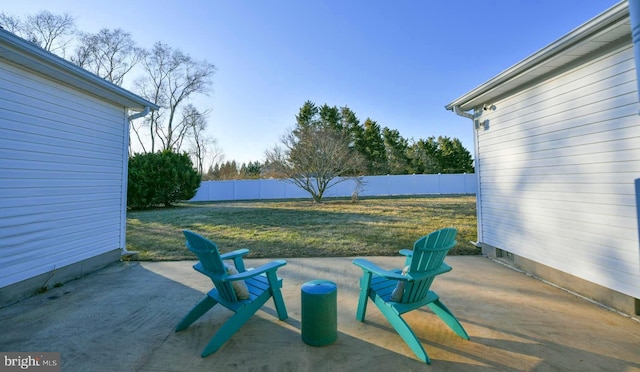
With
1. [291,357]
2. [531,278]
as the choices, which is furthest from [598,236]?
[291,357]

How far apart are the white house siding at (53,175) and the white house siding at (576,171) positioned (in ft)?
20.6

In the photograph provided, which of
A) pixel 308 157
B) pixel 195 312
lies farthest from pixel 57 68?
pixel 308 157

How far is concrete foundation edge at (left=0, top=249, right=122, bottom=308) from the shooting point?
9.31 feet

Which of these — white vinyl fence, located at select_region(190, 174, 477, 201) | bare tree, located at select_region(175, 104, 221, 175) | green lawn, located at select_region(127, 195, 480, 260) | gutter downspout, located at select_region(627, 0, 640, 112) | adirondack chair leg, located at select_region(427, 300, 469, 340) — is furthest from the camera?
bare tree, located at select_region(175, 104, 221, 175)

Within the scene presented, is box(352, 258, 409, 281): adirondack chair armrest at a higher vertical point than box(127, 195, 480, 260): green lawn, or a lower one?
higher

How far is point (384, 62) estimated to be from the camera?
28.3ft

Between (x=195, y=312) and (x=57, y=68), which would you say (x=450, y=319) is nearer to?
(x=195, y=312)

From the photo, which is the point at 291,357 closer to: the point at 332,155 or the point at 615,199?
the point at 615,199

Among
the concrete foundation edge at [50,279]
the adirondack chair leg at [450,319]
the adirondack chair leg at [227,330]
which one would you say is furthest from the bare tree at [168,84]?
the adirondack chair leg at [450,319]

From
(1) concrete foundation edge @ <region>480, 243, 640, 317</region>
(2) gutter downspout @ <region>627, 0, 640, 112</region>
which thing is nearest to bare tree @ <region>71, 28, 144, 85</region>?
(2) gutter downspout @ <region>627, 0, 640, 112</region>

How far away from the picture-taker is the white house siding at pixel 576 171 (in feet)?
7.80

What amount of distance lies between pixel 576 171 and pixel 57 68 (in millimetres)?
6101

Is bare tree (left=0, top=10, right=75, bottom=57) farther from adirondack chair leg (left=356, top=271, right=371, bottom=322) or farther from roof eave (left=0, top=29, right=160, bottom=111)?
adirondack chair leg (left=356, top=271, right=371, bottom=322)

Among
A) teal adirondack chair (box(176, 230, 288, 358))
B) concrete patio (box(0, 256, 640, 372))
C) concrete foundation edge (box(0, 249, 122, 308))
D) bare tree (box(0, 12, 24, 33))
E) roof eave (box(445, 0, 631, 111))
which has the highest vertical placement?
bare tree (box(0, 12, 24, 33))
